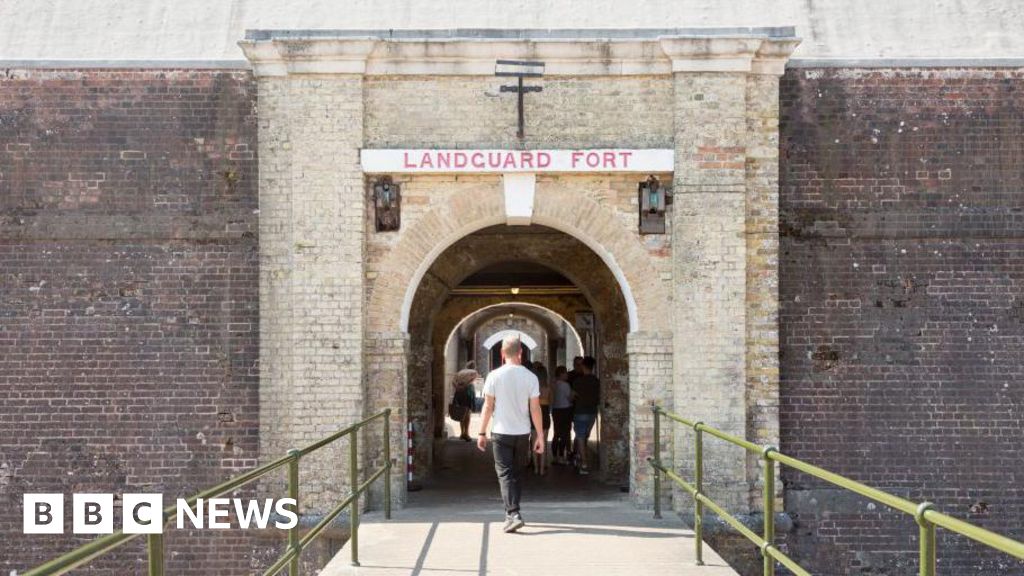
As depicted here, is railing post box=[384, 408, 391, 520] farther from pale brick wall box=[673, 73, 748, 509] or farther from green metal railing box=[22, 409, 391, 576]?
pale brick wall box=[673, 73, 748, 509]

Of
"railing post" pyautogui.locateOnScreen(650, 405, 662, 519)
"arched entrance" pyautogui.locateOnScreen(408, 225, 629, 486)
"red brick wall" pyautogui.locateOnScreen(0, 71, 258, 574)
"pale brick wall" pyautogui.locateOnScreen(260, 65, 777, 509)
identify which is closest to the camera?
"railing post" pyautogui.locateOnScreen(650, 405, 662, 519)

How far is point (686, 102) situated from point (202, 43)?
17.7 feet

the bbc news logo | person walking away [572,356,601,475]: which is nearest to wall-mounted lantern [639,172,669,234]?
person walking away [572,356,601,475]

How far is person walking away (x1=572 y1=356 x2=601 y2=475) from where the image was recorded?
14.5 meters

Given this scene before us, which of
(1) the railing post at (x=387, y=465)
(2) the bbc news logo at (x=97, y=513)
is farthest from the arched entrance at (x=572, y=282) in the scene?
(1) the railing post at (x=387, y=465)

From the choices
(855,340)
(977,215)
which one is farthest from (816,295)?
(977,215)

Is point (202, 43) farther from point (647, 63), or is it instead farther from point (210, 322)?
point (647, 63)

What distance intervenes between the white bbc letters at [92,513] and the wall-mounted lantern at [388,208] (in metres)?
3.94

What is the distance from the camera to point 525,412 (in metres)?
9.27

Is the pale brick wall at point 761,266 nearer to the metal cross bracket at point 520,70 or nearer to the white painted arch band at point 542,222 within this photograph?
the white painted arch band at point 542,222

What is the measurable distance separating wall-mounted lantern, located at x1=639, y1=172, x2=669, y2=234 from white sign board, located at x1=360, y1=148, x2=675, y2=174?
165mm

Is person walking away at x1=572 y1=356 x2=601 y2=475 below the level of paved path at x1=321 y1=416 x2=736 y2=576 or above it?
above

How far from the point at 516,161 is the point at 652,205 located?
1.46 meters

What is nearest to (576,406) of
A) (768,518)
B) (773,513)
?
(773,513)
